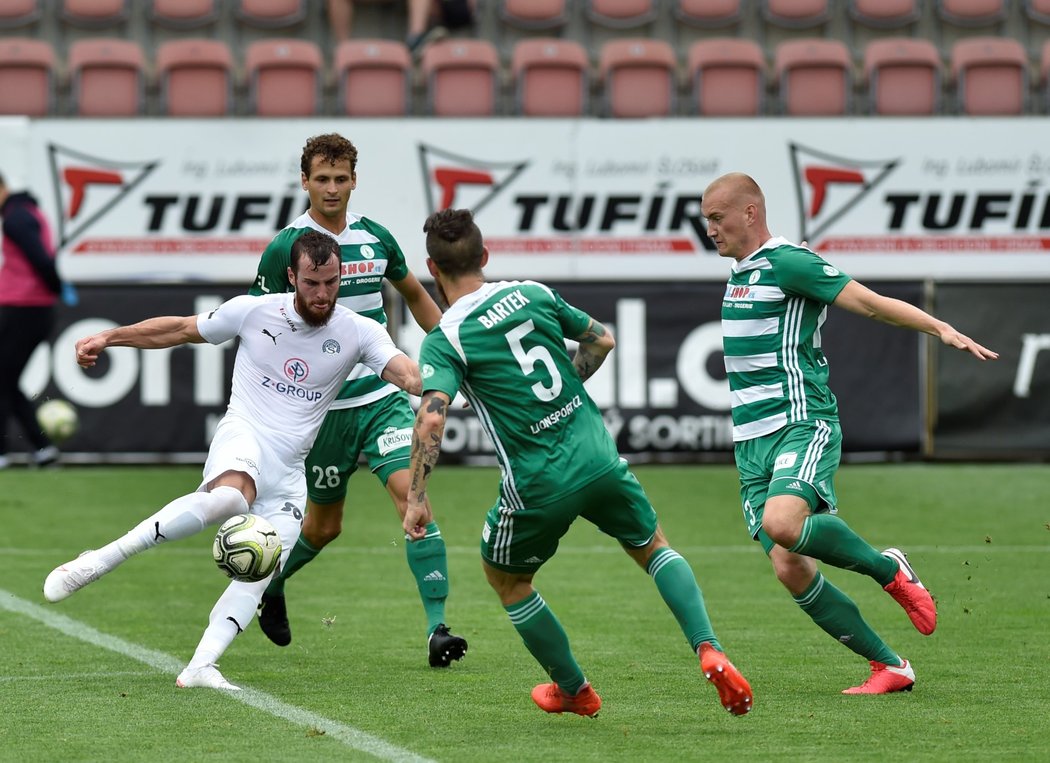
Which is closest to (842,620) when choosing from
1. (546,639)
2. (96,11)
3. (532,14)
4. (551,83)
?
(546,639)

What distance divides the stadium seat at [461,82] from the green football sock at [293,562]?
10199 mm

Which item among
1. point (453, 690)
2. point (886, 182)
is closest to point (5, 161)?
point (886, 182)

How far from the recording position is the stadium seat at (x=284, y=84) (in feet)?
57.1

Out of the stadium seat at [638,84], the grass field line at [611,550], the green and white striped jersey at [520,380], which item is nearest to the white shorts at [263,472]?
the green and white striped jersey at [520,380]

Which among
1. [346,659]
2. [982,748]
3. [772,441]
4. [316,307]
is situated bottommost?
[346,659]

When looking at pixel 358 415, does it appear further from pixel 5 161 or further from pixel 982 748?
pixel 5 161

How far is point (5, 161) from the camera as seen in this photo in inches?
633

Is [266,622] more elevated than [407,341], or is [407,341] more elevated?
[266,622]

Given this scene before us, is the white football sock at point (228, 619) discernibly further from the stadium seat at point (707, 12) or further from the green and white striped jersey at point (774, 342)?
the stadium seat at point (707, 12)

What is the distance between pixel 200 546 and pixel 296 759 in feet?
20.6

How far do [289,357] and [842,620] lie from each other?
2.39 meters

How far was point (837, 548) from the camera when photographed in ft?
20.3

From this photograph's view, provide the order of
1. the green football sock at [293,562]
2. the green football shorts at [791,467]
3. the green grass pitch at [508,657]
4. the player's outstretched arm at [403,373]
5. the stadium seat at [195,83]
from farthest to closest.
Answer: the stadium seat at [195,83] < the green football sock at [293,562] < the player's outstretched arm at [403,373] < the green football shorts at [791,467] < the green grass pitch at [508,657]

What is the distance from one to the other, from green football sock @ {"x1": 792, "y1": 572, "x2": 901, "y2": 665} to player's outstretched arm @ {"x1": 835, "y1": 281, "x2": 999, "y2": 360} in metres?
1.02
